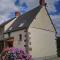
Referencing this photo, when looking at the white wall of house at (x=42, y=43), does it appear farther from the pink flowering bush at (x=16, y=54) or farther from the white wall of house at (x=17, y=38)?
the pink flowering bush at (x=16, y=54)

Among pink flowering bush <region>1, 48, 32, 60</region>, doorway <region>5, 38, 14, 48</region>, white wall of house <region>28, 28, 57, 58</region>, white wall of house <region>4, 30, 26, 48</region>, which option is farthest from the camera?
doorway <region>5, 38, 14, 48</region>

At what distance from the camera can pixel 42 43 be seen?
103 feet

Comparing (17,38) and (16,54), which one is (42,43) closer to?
(17,38)

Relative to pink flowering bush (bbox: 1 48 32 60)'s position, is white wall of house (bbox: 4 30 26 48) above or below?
above

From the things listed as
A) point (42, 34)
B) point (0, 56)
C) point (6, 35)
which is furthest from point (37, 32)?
point (0, 56)

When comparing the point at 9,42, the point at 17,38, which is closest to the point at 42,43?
the point at 17,38

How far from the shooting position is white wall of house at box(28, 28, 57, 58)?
1185 inches

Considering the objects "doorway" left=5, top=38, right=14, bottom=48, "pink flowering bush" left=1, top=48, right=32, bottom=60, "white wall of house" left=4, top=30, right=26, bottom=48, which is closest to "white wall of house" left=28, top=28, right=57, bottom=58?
"white wall of house" left=4, top=30, right=26, bottom=48

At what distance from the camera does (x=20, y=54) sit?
8.90 m

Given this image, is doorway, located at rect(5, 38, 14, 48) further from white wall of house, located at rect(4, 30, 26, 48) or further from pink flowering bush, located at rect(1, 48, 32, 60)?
pink flowering bush, located at rect(1, 48, 32, 60)

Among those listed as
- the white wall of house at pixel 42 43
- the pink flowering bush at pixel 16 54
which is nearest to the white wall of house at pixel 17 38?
the white wall of house at pixel 42 43

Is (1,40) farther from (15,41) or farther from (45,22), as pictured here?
(45,22)

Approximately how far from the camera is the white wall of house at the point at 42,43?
30.1 m

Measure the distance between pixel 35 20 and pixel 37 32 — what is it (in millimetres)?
1825
